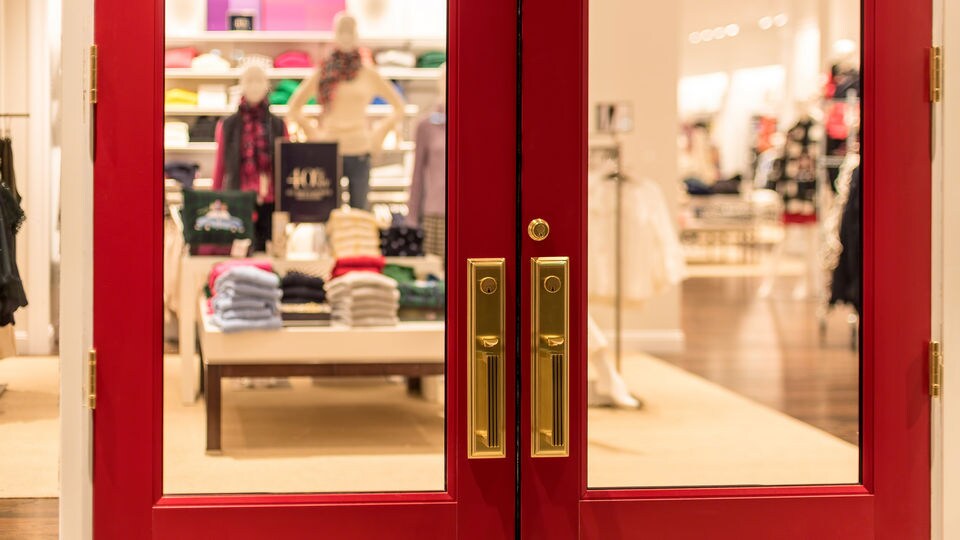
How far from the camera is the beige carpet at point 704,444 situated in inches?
122

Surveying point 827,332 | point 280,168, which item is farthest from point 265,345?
point 827,332

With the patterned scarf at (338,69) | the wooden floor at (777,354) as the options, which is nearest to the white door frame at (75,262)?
the wooden floor at (777,354)

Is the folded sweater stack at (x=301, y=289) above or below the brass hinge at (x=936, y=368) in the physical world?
above

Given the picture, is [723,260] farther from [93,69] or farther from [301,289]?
[93,69]

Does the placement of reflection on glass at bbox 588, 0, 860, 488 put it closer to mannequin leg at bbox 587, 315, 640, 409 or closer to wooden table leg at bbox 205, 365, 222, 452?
mannequin leg at bbox 587, 315, 640, 409

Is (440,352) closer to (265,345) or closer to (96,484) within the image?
(96,484)

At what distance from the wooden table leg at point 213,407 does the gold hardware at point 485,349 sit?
883mm

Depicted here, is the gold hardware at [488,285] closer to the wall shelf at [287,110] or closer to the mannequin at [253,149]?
the wall shelf at [287,110]

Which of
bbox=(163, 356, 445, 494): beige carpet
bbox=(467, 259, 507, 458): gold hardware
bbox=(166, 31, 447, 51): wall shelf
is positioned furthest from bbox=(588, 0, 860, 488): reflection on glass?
bbox=(166, 31, 447, 51): wall shelf

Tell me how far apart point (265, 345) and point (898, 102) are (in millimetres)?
2402

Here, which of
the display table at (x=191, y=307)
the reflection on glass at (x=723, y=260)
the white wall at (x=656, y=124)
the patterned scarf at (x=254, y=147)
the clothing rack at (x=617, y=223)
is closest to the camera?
the display table at (x=191, y=307)

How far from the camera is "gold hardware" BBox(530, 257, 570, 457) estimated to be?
2861mm

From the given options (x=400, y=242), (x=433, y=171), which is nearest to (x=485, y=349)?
(x=433, y=171)

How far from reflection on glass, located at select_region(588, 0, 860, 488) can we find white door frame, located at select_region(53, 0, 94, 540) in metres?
1.18
